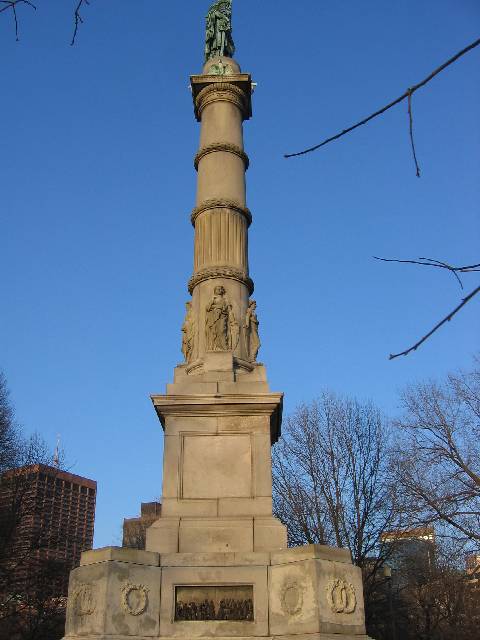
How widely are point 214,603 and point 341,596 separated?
74.4 inches

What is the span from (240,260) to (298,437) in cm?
1535

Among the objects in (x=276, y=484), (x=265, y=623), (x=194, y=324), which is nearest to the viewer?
(x=265, y=623)

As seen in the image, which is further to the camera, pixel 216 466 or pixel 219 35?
pixel 219 35

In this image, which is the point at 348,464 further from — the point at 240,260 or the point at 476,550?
the point at 240,260

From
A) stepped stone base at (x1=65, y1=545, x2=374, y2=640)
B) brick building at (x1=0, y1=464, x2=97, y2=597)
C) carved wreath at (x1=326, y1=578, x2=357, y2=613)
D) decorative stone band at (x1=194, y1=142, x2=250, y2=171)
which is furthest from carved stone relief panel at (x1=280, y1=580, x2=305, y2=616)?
brick building at (x1=0, y1=464, x2=97, y2=597)

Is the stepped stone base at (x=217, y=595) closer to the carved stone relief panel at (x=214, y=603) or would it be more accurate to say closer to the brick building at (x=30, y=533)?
the carved stone relief panel at (x=214, y=603)

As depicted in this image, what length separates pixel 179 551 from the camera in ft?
35.6

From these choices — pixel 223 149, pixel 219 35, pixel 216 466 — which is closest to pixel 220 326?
pixel 216 466

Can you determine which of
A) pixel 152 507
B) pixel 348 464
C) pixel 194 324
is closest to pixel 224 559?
pixel 194 324

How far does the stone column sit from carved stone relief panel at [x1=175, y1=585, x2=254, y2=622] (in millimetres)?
4083

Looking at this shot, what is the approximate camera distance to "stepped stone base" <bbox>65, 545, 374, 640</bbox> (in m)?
9.66

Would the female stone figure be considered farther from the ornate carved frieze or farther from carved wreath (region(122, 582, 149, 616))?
the ornate carved frieze

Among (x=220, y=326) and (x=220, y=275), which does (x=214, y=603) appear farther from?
(x=220, y=275)

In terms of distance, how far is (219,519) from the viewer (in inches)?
437
